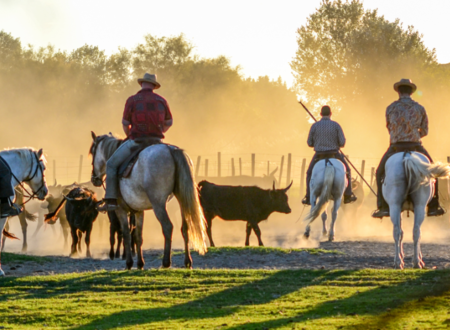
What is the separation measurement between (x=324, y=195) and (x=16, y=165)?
646 centimetres

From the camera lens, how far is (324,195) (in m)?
15.8

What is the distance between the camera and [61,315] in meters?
7.85

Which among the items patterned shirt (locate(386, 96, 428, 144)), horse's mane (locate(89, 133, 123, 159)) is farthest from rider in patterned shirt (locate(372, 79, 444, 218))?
horse's mane (locate(89, 133, 123, 159))

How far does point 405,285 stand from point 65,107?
5937cm

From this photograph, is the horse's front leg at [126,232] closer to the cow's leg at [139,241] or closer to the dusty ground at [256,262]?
the cow's leg at [139,241]

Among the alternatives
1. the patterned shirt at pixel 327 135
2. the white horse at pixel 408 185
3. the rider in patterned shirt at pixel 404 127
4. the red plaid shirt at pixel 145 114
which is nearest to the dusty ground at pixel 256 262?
the white horse at pixel 408 185

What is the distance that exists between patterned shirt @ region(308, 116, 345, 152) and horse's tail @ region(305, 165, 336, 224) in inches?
20.1

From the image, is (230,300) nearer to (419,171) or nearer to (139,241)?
(139,241)

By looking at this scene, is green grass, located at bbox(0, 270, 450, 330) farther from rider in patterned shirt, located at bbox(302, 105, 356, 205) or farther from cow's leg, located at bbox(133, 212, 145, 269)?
rider in patterned shirt, located at bbox(302, 105, 356, 205)

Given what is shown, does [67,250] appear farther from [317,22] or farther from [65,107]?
[65,107]

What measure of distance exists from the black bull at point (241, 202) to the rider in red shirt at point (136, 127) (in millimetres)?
7020

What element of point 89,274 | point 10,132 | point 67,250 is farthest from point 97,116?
point 89,274

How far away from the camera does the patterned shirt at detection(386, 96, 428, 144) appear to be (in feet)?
38.4

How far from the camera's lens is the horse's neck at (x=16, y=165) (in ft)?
39.9
